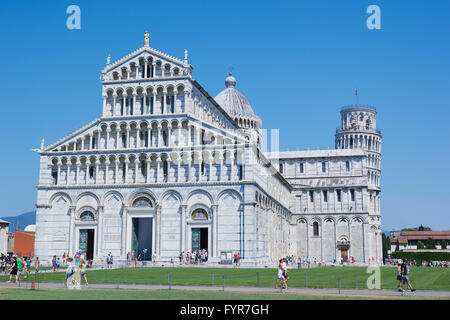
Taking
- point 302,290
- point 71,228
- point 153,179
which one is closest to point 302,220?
point 153,179

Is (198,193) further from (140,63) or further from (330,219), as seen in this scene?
(330,219)

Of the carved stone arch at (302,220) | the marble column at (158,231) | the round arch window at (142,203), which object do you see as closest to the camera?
the marble column at (158,231)

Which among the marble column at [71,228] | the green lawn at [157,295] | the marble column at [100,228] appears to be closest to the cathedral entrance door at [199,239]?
the marble column at [100,228]

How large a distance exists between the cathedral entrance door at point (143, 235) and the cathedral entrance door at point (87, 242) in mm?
5078

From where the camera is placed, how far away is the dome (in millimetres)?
93875

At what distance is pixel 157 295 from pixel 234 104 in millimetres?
71666

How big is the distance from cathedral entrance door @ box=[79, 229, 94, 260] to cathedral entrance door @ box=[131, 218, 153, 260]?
508 centimetres

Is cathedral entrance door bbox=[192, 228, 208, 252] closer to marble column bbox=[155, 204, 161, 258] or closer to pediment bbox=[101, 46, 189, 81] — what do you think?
marble column bbox=[155, 204, 161, 258]

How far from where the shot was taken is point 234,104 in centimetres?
9494

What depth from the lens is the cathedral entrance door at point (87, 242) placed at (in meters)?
61.2

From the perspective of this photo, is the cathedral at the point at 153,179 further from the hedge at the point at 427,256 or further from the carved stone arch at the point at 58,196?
the hedge at the point at 427,256

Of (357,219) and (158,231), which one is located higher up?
(357,219)

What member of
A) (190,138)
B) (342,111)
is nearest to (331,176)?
(342,111)

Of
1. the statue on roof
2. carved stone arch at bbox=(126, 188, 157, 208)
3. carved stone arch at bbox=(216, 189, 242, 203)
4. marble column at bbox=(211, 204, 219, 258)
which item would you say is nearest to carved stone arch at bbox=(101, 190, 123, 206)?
carved stone arch at bbox=(126, 188, 157, 208)
